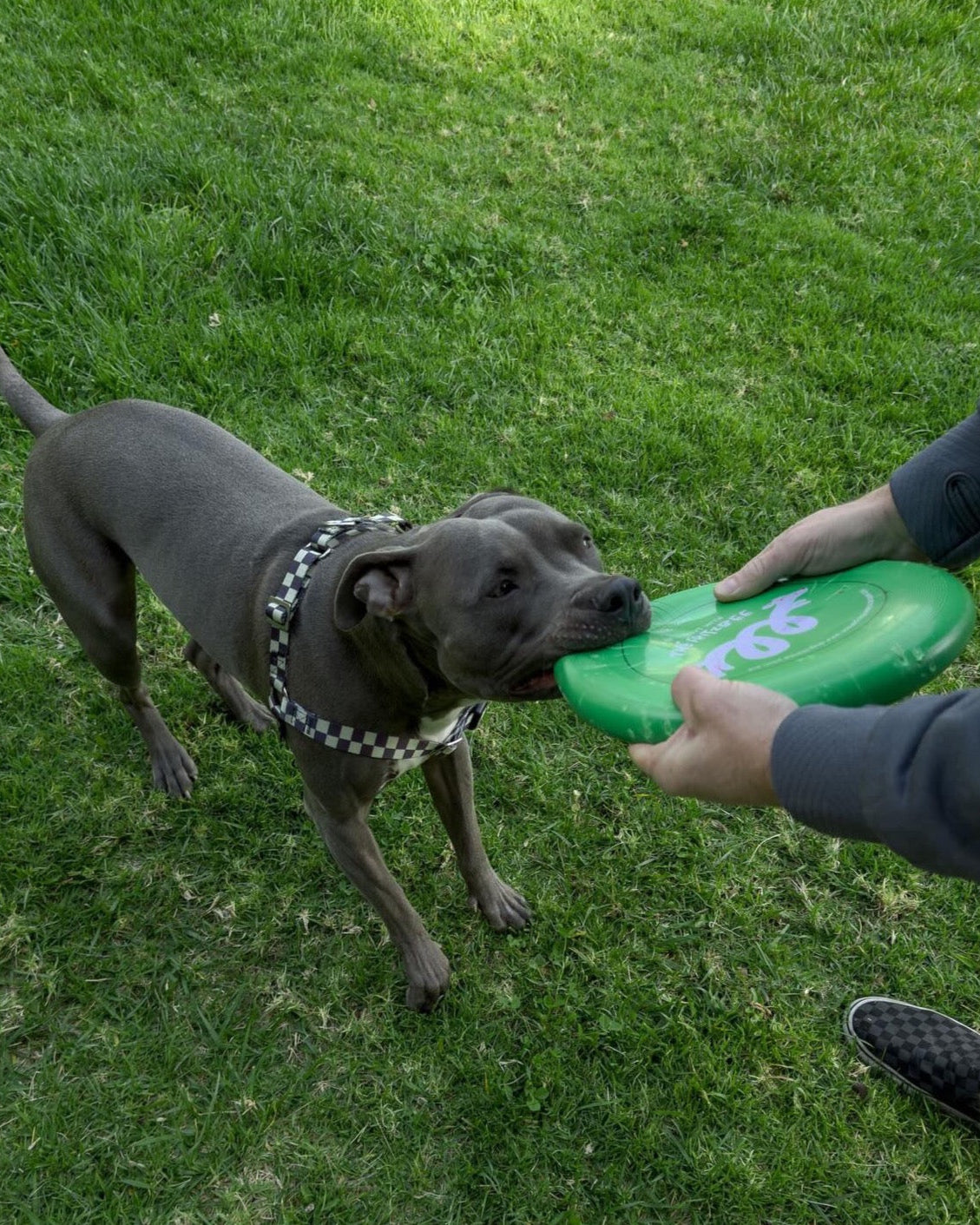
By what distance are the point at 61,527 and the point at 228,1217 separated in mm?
2292

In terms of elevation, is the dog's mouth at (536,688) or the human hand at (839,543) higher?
the human hand at (839,543)

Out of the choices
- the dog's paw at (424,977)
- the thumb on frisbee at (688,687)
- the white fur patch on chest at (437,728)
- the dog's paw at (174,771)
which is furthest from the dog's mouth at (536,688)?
the dog's paw at (174,771)

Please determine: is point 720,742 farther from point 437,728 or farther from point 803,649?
point 437,728

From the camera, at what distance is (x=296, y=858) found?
149 inches

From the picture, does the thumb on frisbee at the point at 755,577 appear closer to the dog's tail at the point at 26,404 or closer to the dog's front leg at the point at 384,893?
the dog's front leg at the point at 384,893

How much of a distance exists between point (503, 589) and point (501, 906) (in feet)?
4.67

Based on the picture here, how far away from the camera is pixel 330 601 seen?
3023 mm

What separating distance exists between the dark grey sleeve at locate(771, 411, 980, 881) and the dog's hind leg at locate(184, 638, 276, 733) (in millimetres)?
2675

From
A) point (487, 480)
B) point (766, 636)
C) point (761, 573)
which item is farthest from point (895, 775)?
point (487, 480)

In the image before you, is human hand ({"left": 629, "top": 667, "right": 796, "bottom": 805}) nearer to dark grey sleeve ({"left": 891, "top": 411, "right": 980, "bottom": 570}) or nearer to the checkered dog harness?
dark grey sleeve ({"left": 891, "top": 411, "right": 980, "bottom": 570})

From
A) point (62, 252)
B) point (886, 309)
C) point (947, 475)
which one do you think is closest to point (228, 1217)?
point (947, 475)

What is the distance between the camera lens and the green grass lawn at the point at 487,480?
3.14 meters

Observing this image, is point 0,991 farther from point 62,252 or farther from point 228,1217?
point 62,252

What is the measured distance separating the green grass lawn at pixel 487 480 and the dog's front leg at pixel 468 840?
11 centimetres
